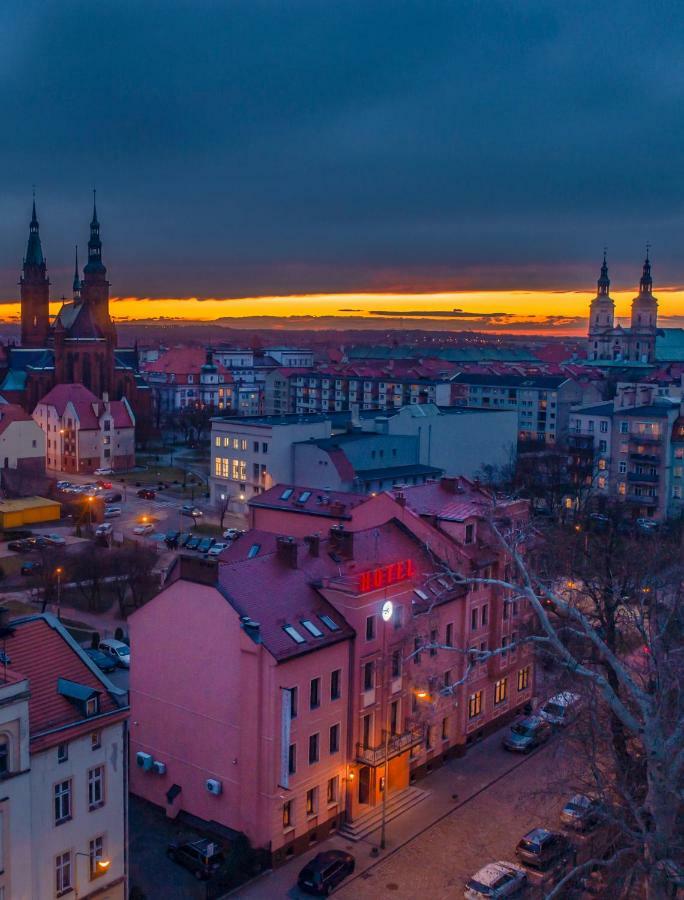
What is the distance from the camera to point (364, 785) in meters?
23.2

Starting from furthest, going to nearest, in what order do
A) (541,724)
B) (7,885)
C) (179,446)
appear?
(179,446), (541,724), (7,885)

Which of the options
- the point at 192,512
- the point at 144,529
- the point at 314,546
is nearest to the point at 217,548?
the point at 144,529

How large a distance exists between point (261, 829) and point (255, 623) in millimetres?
4720

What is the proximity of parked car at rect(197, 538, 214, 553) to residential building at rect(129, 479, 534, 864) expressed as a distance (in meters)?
23.6

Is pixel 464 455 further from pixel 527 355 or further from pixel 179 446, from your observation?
pixel 527 355

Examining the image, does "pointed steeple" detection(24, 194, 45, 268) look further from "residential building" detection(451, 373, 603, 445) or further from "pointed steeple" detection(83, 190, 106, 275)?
"residential building" detection(451, 373, 603, 445)

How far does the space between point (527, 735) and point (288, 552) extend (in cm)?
982

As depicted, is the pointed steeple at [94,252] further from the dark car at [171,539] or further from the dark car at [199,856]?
the dark car at [199,856]

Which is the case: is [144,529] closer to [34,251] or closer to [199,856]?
[199,856]

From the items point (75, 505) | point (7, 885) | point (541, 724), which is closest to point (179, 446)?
point (75, 505)

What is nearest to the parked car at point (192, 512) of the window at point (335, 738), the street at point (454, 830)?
the street at point (454, 830)

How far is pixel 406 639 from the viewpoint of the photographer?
24.1 meters

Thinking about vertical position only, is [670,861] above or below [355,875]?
above

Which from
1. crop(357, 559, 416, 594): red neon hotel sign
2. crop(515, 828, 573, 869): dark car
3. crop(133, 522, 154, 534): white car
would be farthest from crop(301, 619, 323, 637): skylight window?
crop(133, 522, 154, 534): white car
